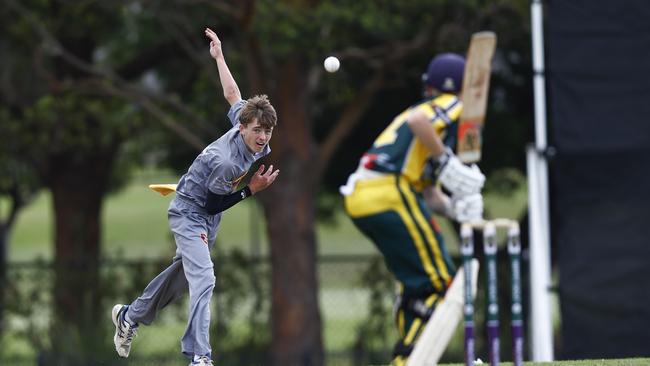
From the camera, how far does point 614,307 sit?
11.9 meters

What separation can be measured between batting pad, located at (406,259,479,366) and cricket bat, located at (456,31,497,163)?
4.78 feet

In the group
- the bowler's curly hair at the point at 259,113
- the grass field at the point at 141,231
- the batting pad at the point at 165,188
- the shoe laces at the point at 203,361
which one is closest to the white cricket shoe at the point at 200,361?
the shoe laces at the point at 203,361

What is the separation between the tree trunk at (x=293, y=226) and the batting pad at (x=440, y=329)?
30.6ft

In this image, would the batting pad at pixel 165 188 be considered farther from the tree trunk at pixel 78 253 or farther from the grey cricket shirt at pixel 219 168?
the tree trunk at pixel 78 253

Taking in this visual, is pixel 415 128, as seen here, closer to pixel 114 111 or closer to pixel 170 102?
pixel 170 102

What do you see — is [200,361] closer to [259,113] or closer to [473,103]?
[259,113]

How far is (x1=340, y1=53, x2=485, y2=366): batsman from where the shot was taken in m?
7.77

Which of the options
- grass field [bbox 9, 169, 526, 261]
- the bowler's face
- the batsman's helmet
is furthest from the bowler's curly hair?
grass field [bbox 9, 169, 526, 261]

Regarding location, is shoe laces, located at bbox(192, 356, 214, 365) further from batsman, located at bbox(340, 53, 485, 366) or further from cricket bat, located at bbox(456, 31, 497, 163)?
cricket bat, located at bbox(456, 31, 497, 163)

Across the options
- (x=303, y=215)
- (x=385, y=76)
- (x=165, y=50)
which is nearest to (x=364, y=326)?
(x=303, y=215)

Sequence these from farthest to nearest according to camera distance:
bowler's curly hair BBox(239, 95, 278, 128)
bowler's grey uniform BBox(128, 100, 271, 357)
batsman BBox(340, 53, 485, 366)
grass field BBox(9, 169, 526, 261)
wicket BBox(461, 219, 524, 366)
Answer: grass field BBox(9, 169, 526, 261), batsman BBox(340, 53, 485, 366), bowler's grey uniform BBox(128, 100, 271, 357), bowler's curly hair BBox(239, 95, 278, 128), wicket BBox(461, 219, 524, 366)

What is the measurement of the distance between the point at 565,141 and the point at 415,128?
4432 millimetres

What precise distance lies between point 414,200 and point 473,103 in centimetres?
79

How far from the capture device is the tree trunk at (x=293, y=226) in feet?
53.5
